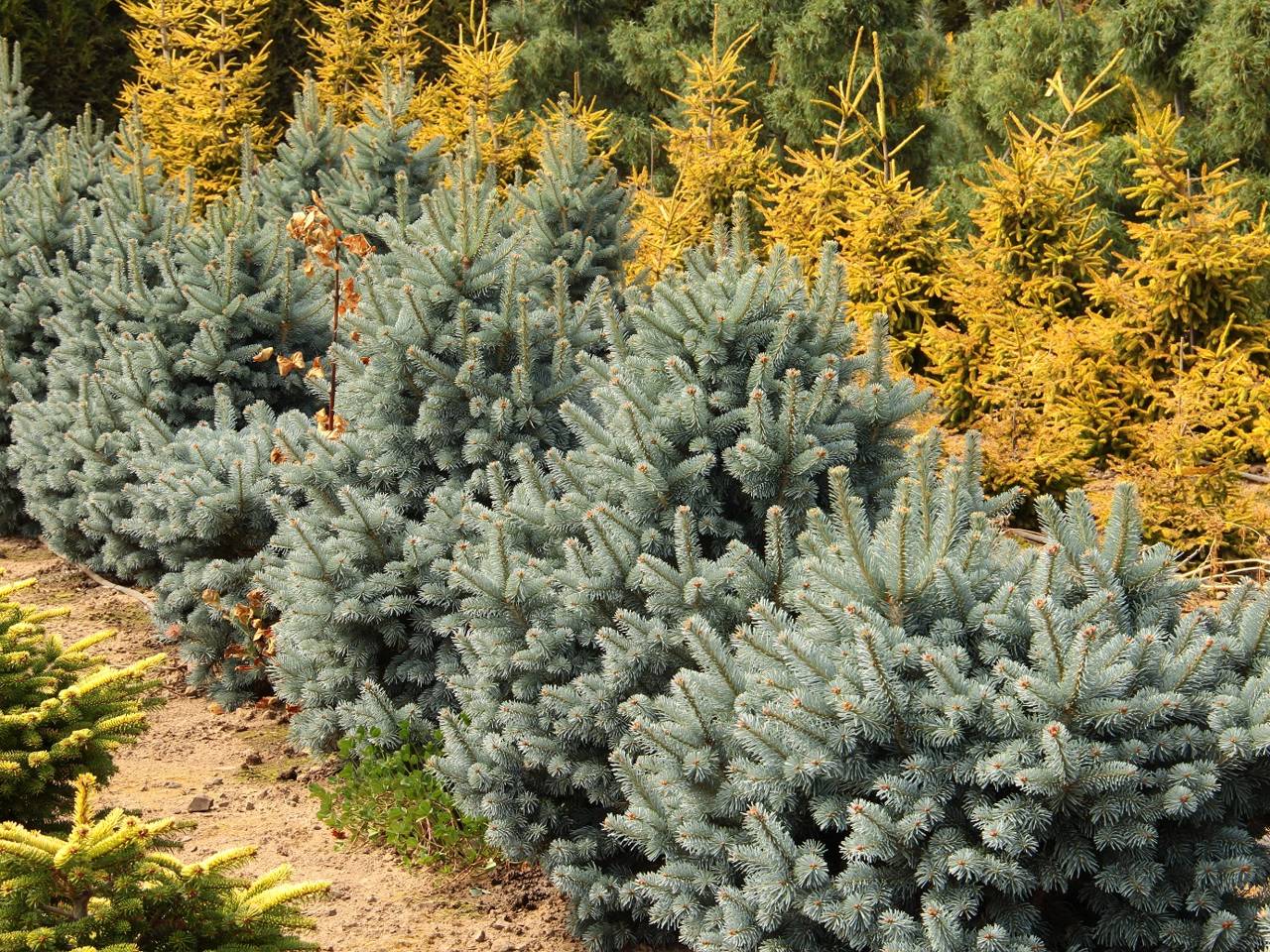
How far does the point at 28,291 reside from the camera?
27.1 feet

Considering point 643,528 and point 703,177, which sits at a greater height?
point 703,177

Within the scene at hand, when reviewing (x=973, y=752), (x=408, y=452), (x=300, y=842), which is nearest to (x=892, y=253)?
(x=408, y=452)

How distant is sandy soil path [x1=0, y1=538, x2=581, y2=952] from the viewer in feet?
13.0

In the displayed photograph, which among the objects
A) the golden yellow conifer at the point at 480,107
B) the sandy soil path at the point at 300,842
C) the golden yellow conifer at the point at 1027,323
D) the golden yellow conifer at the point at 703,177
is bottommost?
the sandy soil path at the point at 300,842

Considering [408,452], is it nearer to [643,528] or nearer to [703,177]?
[643,528]

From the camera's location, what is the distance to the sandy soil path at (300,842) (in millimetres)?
3949

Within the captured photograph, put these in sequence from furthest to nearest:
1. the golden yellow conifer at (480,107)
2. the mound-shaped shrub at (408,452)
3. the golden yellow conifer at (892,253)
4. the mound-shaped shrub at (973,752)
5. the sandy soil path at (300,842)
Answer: the golden yellow conifer at (480,107) → the golden yellow conifer at (892,253) → the mound-shaped shrub at (408,452) → the sandy soil path at (300,842) → the mound-shaped shrub at (973,752)

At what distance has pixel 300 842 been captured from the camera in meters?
4.57

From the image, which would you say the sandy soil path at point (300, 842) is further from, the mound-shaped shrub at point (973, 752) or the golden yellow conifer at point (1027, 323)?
the golden yellow conifer at point (1027, 323)

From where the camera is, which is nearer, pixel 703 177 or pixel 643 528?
pixel 643 528

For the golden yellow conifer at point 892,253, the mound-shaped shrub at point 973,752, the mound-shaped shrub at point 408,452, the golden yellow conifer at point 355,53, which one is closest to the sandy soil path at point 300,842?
the mound-shaped shrub at point 408,452

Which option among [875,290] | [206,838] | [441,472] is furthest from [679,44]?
[206,838]

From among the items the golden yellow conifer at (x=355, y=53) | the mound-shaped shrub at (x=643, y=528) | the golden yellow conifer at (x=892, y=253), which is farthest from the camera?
the golden yellow conifer at (x=355, y=53)

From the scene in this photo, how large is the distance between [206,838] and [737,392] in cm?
238
